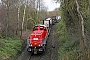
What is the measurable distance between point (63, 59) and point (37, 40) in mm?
5248

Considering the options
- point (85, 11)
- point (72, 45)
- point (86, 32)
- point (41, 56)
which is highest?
point (85, 11)

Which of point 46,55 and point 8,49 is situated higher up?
point 8,49

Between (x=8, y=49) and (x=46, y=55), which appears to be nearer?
(x=8, y=49)

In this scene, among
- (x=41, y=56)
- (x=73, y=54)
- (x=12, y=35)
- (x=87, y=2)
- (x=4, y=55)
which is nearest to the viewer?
(x=87, y=2)

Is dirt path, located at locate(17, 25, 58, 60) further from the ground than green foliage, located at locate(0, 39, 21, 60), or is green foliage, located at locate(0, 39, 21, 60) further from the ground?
green foliage, located at locate(0, 39, 21, 60)

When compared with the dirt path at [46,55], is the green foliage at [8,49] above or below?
above

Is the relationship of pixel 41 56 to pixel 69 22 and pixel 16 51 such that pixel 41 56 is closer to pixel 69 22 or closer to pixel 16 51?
pixel 16 51

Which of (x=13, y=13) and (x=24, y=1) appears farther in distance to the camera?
(x=24, y=1)

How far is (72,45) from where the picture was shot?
18.0m

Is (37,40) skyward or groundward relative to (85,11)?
groundward

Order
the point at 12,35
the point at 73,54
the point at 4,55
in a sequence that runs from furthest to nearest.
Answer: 1. the point at 12,35
2. the point at 4,55
3. the point at 73,54

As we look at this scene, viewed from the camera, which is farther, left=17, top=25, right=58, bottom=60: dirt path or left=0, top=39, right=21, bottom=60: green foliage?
left=17, top=25, right=58, bottom=60: dirt path

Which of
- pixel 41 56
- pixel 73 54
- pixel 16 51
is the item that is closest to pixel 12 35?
pixel 16 51

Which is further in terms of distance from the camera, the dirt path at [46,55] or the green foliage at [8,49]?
the dirt path at [46,55]
